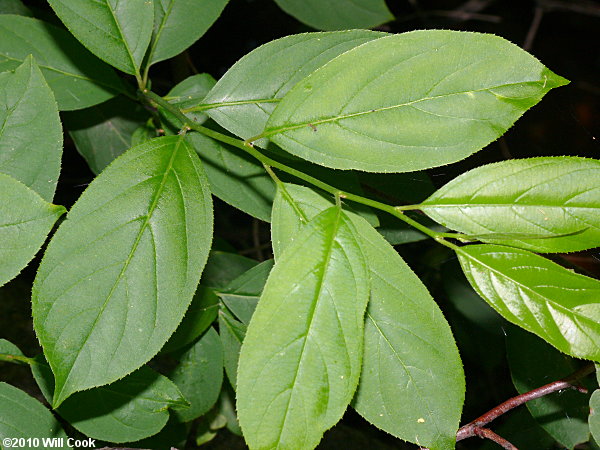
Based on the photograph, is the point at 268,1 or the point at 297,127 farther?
the point at 268,1

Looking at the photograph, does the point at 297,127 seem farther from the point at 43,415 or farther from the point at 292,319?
the point at 43,415

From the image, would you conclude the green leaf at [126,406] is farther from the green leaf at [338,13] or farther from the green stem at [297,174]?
the green leaf at [338,13]

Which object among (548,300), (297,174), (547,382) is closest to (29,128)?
(297,174)

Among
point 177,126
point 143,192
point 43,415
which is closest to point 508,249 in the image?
point 143,192

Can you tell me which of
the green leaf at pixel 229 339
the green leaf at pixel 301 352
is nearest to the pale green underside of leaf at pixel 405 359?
the green leaf at pixel 301 352

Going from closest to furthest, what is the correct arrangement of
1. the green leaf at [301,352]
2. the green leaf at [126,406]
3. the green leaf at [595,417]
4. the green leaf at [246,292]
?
1. the green leaf at [301,352]
2. the green leaf at [595,417]
3. the green leaf at [126,406]
4. the green leaf at [246,292]

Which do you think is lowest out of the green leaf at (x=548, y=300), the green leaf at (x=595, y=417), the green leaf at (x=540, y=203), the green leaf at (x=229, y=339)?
the green leaf at (x=595, y=417)

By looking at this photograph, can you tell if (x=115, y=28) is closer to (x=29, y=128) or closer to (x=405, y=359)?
(x=29, y=128)
